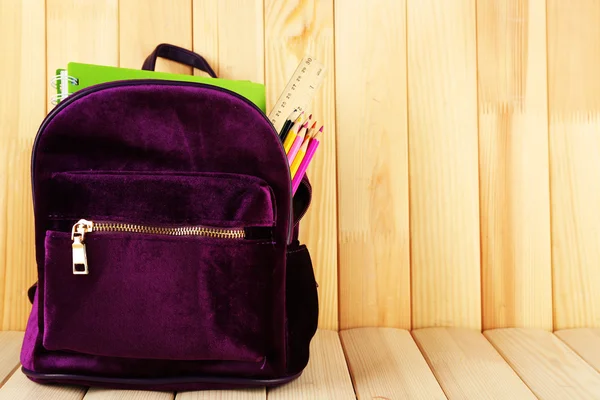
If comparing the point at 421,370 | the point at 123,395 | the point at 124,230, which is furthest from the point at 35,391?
the point at 421,370

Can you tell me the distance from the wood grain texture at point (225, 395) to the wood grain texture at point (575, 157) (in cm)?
48

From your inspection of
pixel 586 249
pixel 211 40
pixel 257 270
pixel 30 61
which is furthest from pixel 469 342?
pixel 30 61

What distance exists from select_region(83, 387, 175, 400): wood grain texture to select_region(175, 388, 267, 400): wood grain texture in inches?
0.7

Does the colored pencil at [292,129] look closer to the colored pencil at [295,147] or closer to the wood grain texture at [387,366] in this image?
the colored pencil at [295,147]

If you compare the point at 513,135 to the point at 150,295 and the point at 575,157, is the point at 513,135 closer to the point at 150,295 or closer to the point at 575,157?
the point at 575,157

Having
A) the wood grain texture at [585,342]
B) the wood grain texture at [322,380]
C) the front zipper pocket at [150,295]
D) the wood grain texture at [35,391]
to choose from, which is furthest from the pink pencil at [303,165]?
the wood grain texture at [585,342]

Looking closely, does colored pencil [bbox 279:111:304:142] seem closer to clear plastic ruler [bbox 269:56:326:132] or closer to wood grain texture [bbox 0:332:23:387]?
clear plastic ruler [bbox 269:56:326:132]

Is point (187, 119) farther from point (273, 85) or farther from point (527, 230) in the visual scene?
point (527, 230)

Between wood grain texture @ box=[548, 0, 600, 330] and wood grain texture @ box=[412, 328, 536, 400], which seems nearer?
wood grain texture @ box=[412, 328, 536, 400]

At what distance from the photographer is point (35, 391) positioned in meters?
0.58

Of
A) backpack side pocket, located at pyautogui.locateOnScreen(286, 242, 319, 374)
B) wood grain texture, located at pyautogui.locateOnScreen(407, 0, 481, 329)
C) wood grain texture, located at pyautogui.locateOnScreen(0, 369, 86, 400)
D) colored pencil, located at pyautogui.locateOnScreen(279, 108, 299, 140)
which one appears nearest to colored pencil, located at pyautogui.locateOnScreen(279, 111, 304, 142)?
colored pencil, located at pyautogui.locateOnScreen(279, 108, 299, 140)

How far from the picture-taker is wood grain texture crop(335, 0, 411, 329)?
31.1 inches

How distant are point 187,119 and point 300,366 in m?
0.30

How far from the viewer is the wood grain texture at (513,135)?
798 mm
